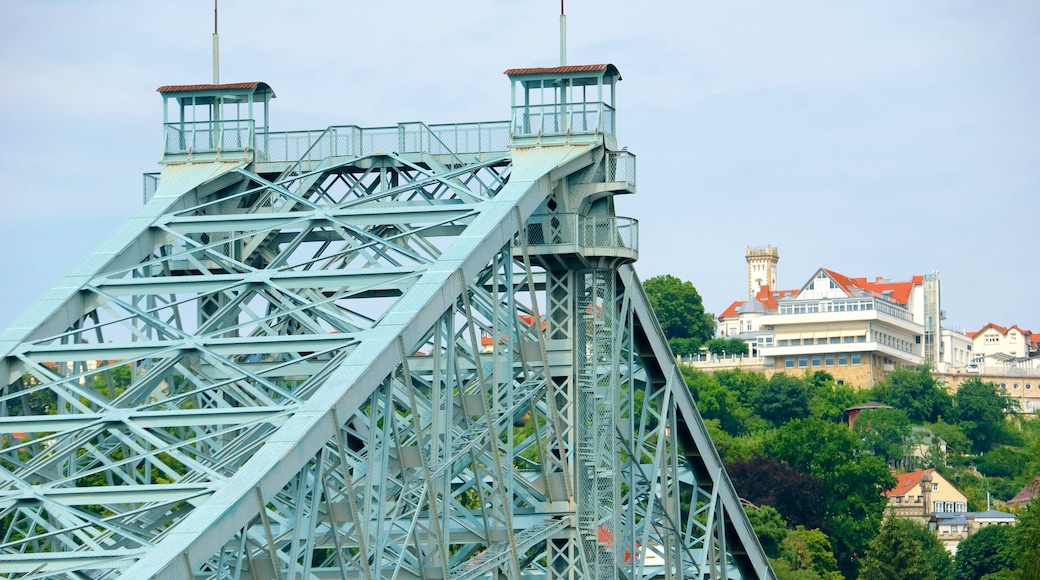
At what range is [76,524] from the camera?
3581 centimetres

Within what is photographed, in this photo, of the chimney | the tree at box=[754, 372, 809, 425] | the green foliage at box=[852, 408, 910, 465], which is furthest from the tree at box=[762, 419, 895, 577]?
the tree at box=[754, 372, 809, 425]

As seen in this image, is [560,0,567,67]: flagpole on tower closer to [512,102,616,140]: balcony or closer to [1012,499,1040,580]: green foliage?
[512,102,616,140]: balcony

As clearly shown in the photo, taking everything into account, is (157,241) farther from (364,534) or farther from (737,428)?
(737,428)

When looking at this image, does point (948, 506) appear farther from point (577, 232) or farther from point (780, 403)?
point (577, 232)

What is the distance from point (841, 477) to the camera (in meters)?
143

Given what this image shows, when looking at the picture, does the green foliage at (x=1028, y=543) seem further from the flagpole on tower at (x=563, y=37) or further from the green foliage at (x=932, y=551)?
the flagpole on tower at (x=563, y=37)

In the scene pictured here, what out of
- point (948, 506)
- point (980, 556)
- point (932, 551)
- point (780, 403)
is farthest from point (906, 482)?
point (980, 556)

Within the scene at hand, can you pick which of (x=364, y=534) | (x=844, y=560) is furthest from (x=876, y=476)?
(x=364, y=534)

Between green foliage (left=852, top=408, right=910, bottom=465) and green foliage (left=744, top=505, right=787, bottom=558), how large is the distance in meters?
55.7

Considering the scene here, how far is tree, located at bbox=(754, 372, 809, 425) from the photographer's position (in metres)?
195

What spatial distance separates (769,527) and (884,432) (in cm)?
6835

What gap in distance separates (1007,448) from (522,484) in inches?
6188

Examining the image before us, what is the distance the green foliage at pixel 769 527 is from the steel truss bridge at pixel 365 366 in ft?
231

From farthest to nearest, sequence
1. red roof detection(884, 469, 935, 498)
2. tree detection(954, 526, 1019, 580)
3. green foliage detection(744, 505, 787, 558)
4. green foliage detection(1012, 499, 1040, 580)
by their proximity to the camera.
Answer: red roof detection(884, 469, 935, 498), tree detection(954, 526, 1019, 580), green foliage detection(744, 505, 787, 558), green foliage detection(1012, 499, 1040, 580)
